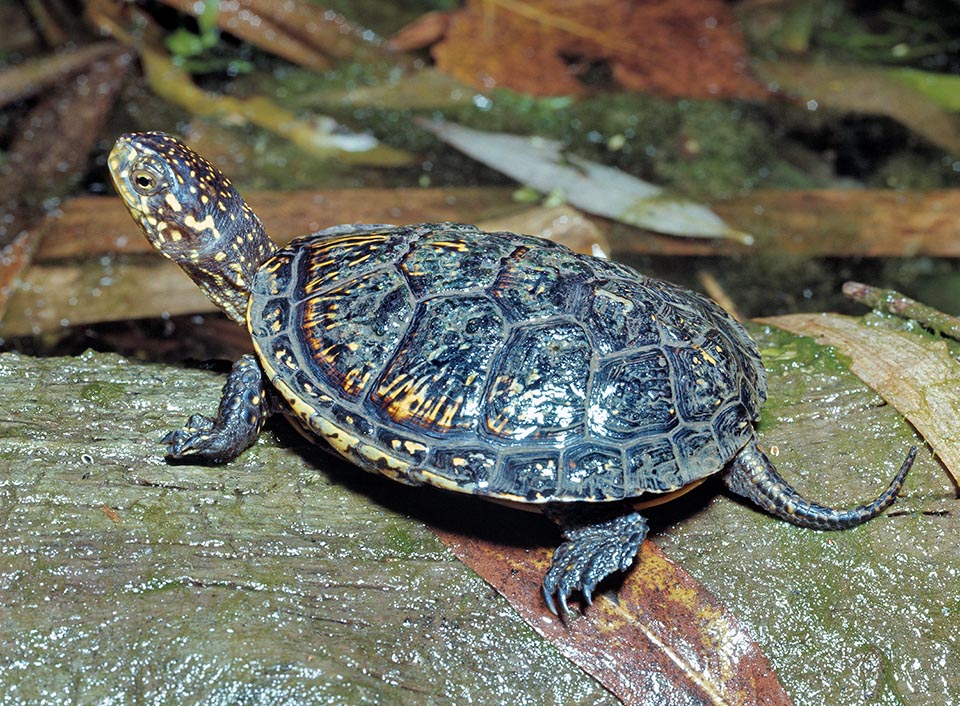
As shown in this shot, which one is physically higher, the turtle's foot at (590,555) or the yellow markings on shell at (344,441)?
the yellow markings on shell at (344,441)

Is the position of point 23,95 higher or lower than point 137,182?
lower

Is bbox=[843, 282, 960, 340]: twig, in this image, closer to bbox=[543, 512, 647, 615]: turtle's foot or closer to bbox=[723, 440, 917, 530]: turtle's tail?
bbox=[723, 440, 917, 530]: turtle's tail

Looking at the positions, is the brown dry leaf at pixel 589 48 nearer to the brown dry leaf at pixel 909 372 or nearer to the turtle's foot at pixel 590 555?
the brown dry leaf at pixel 909 372

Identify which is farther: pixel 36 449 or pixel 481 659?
pixel 36 449

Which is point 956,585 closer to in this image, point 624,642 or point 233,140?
point 624,642

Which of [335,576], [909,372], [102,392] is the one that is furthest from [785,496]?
[102,392]

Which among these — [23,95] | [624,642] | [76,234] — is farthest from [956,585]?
[23,95]

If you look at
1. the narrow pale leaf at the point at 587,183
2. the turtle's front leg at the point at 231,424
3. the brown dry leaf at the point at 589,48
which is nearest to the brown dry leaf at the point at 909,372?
the narrow pale leaf at the point at 587,183

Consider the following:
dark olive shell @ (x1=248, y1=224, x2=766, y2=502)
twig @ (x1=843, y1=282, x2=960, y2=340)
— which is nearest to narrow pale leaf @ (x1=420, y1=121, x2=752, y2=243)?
twig @ (x1=843, y1=282, x2=960, y2=340)
